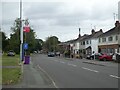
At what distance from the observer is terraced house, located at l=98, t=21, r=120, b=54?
241 ft

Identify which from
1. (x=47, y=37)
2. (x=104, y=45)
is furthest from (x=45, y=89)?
(x=47, y=37)

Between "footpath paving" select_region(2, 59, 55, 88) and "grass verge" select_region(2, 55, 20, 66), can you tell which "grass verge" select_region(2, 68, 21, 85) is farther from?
"grass verge" select_region(2, 55, 20, 66)

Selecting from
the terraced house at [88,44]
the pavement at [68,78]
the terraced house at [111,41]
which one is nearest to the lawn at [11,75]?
the pavement at [68,78]

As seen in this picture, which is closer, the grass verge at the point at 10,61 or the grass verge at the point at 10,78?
the grass verge at the point at 10,78

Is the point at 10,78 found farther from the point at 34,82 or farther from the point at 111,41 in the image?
the point at 111,41

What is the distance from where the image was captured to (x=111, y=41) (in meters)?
77.9

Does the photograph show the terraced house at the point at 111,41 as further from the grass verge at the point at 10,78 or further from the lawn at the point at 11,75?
the grass verge at the point at 10,78

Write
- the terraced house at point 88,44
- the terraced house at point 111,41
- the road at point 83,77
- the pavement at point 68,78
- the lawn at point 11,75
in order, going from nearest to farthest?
1. the pavement at point 68,78
2. the road at point 83,77
3. the lawn at point 11,75
4. the terraced house at point 111,41
5. the terraced house at point 88,44

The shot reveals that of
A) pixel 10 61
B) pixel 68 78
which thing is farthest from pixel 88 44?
pixel 68 78

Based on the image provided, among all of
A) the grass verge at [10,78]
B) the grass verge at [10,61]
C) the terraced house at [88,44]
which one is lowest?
the grass verge at [10,78]

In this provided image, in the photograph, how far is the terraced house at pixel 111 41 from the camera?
73325mm

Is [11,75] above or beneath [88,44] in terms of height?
beneath

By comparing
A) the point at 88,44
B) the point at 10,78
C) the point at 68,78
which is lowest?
the point at 68,78

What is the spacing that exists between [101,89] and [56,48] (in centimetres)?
14468
